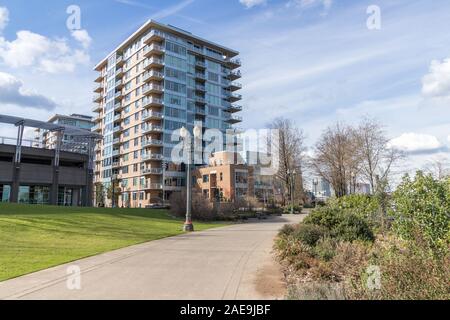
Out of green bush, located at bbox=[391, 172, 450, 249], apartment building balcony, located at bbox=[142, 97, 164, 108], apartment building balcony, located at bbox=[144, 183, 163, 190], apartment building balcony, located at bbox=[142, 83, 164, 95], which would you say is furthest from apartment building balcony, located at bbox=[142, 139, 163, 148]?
green bush, located at bbox=[391, 172, 450, 249]

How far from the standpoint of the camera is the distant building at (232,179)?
68.7 meters

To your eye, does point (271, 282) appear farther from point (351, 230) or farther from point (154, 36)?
point (154, 36)

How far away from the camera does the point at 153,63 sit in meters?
71.4

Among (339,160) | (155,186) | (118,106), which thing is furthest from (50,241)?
(118,106)

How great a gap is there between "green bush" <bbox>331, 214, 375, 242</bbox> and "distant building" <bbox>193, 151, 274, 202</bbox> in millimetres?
53291

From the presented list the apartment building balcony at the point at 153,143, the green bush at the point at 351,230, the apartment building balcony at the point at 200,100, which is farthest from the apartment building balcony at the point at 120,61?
the green bush at the point at 351,230

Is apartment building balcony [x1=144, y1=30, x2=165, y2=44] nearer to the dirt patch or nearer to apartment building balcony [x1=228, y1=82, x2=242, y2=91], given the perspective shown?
apartment building balcony [x1=228, y1=82, x2=242, y2=91]

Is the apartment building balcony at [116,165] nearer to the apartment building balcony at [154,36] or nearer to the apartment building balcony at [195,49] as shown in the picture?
the apartment building balcony at [154,36]

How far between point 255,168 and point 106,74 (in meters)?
48.0

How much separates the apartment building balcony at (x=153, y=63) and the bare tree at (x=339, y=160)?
40.0 meters

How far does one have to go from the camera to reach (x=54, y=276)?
8102 millimetres

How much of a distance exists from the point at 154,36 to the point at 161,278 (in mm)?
70875
